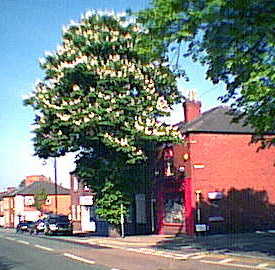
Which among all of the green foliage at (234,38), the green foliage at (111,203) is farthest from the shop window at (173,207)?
the green foliage at (234,38)

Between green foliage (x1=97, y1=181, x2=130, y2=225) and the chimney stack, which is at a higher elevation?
the chimney stack

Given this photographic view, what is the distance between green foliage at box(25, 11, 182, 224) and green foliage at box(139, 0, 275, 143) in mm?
12005

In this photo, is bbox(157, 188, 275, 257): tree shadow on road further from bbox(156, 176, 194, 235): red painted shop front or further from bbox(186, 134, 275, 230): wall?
bbox(156, 176, 194, 235): red painted shop front

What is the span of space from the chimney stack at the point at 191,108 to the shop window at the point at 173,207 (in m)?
5.96

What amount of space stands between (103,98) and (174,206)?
357 inches

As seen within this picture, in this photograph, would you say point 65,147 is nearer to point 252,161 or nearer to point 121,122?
point 121,122

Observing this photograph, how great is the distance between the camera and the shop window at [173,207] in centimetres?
3117

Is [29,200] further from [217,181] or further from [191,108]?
[217,181]

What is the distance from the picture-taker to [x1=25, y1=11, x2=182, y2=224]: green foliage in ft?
90.1

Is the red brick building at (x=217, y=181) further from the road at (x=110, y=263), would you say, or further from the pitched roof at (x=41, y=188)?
the pitched roof at (x=41, y=188)

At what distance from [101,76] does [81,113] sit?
7.57 feet

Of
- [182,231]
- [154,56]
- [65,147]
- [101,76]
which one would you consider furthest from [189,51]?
[182,231]

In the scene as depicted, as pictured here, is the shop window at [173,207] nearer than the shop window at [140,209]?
Yes

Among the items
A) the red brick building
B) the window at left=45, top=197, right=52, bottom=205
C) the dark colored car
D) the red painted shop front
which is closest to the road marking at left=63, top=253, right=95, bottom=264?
the red brick building
